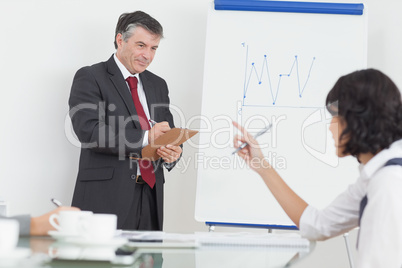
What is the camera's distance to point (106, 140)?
254 cm

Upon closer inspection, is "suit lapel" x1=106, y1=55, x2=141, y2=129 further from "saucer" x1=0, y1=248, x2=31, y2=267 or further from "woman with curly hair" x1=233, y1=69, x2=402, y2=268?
"saucer" x1=0, y1=248, x2=31, y2=267

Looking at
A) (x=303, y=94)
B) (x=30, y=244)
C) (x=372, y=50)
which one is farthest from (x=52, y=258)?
(x=372, y=50)

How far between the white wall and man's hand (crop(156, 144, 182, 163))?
720mm

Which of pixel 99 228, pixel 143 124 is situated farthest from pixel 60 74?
pixel 99 228

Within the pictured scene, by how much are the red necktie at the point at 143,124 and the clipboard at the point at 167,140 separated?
55 mm

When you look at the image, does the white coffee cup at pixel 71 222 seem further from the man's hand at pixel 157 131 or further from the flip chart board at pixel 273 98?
the flip chart board at pixel 273 98

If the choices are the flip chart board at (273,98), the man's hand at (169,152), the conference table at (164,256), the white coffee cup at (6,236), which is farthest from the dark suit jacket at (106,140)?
the white coffee cup at (6,236)

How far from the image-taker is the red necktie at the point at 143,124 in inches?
104

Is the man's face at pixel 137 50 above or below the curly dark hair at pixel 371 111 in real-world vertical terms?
above

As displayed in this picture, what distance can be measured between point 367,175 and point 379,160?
55 millimetres

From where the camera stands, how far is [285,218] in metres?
2.84

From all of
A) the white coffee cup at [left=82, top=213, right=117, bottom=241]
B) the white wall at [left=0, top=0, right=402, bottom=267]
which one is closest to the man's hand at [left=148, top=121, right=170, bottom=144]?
the white wall at [left=0, top=0, right=402, bottom=267]

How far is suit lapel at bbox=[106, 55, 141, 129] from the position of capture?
2.68 metres

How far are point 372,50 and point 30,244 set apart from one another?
2.75m
